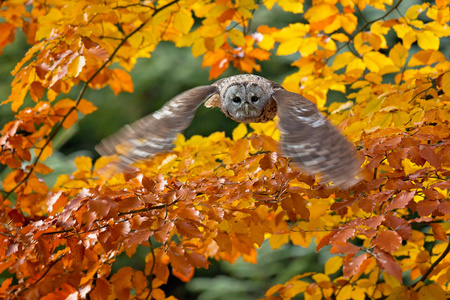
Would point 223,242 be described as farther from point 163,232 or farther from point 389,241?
point 389,241

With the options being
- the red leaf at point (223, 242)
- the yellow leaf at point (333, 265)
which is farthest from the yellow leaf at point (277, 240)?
the red leaf at point (223, 242)

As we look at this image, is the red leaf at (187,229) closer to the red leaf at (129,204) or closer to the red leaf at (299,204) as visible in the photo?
the red leaf at (129,204)

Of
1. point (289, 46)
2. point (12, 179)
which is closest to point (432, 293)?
point (289, 46)

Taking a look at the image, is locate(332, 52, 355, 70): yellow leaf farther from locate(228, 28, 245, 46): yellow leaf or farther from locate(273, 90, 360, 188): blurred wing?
locate(273, 90, 360, 188): blurred wing

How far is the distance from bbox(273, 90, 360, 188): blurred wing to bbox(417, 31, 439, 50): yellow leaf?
63 centimetres

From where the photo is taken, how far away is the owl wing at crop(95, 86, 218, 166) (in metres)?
1.22

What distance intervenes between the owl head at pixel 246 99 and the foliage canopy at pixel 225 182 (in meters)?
0.09

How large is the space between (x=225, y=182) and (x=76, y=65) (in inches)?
19.2

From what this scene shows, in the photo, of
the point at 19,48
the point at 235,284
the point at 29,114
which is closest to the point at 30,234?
the point at 29,114

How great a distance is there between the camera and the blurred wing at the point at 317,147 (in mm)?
1106

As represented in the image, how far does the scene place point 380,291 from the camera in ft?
5.42

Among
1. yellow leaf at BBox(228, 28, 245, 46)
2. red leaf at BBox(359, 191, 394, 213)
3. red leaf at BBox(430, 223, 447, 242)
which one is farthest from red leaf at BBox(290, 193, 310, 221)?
yellow leaf at BBox(228, 28, 245, 46)

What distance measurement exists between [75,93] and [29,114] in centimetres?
178

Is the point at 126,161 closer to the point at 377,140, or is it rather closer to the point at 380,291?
the point at 377,140
